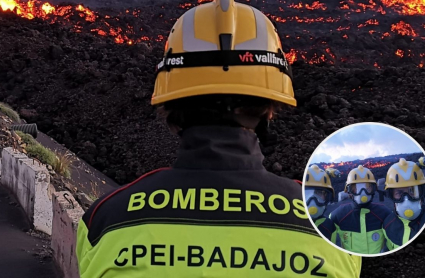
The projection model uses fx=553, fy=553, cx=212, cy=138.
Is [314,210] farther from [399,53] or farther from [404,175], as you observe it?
[399,53]

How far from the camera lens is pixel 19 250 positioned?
719 cm

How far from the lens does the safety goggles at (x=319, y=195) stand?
1.35 m

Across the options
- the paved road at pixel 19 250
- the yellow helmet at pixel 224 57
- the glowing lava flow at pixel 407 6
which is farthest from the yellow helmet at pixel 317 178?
the glowing lava flow at pixel 407 6

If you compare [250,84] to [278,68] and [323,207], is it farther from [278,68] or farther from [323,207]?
[323,207]

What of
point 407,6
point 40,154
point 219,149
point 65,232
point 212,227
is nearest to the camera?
point 212,227

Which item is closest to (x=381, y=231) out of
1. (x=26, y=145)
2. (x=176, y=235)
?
(x=176, y=235)

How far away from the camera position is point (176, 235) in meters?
1.57

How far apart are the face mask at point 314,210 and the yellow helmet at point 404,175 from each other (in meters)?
0.17

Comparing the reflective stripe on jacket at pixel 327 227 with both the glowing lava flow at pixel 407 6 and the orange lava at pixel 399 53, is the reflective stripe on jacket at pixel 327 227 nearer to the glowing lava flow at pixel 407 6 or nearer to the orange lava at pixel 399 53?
the orange lava at pixel 399 53

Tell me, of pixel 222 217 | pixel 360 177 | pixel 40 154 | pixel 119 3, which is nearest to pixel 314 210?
pixel 360 177

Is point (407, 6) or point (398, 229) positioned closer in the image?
point (398, 229)

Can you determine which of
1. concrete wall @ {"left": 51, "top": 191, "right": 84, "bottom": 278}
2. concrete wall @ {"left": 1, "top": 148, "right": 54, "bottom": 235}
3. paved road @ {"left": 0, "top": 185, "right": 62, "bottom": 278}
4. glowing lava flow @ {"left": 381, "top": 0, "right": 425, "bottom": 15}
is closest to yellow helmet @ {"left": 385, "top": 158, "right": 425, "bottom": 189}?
concrete wall @ {"left": 51, "top": 191, "right": 84, "bottom": 278}

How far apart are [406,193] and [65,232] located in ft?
17.3

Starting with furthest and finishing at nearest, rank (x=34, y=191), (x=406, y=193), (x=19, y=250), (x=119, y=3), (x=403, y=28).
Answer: (x=119, y=3) < (x=403, y=28) < (x=34, y=191) < (x=19, y=250) < (x=406, y=193)
